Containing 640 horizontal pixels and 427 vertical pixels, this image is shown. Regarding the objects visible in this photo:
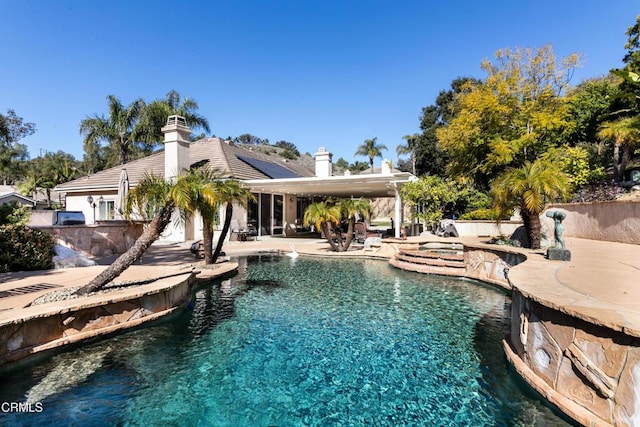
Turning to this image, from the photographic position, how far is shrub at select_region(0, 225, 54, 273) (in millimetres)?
8977

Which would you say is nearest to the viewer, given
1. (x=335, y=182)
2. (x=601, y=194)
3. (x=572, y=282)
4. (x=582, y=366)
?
(x=582, y=366)

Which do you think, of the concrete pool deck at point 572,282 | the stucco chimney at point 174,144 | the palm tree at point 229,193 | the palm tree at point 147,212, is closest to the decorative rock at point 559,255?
the concrete pool deck at point 572,282

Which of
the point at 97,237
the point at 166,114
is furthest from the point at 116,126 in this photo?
the point at 97,237

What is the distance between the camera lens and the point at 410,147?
43.6 m

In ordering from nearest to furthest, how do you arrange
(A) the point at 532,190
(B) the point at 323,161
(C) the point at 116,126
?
(A) the point at 532,190, (B) the point at 323,161, (C) the point at 116,126

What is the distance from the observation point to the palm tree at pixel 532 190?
9.84m

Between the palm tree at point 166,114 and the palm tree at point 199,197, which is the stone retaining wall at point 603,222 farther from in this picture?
the palm tree at point 166,114

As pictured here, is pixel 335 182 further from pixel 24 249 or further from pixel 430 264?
pixel 24 249

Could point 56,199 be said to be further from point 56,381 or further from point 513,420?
point 513,420

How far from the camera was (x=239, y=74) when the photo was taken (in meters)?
21.5

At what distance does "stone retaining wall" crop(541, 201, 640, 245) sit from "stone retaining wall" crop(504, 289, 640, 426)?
31.0ft

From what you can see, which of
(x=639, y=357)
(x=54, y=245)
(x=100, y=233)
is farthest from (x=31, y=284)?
(x=639, y=357)

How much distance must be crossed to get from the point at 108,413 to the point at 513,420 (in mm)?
4226

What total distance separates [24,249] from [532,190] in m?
14.2
